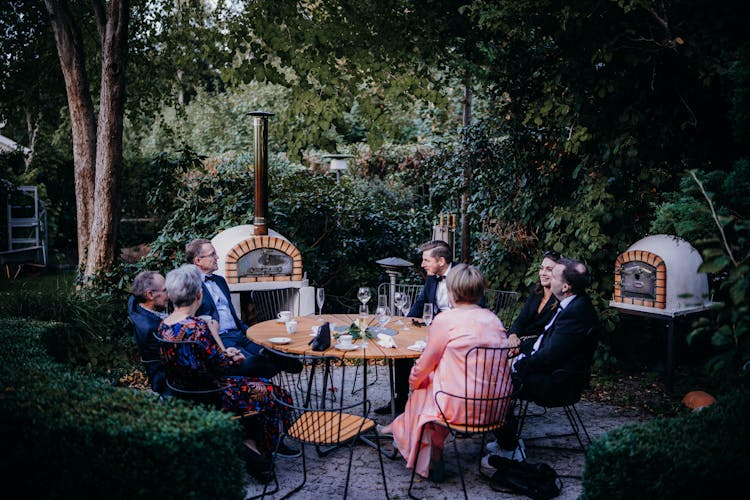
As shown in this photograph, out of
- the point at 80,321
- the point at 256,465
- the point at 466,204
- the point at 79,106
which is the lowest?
the point at 256,465

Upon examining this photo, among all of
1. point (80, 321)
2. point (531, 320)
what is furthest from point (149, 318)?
point (531, 320)

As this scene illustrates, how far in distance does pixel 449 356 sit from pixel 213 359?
143 cm

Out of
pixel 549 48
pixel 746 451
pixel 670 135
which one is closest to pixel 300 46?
pixel 549 48

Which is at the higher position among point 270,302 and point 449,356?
point 449,356

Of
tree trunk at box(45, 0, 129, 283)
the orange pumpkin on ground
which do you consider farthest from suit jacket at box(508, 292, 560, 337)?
tree trunk at box(45, 0, 129, 283)

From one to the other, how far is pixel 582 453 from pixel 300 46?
5663 millimetres

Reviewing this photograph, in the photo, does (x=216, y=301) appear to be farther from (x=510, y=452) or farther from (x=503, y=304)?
(x=503, y=304)

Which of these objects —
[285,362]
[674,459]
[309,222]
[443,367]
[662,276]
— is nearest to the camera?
[674,459]

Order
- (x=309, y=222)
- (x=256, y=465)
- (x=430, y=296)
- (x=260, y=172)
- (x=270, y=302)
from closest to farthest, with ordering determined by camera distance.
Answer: (x=256, y=465)
(x=430, y=296)
(x=260, y=172)
(x=270, y=302)
(x=309, y=222)

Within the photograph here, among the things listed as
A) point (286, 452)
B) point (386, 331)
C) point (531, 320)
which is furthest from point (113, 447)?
point (531, 320)

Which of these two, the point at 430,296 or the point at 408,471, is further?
the point at 430,296

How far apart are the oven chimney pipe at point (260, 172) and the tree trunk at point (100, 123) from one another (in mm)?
2000

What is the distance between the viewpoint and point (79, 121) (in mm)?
8273

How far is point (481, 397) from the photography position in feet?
12.3
